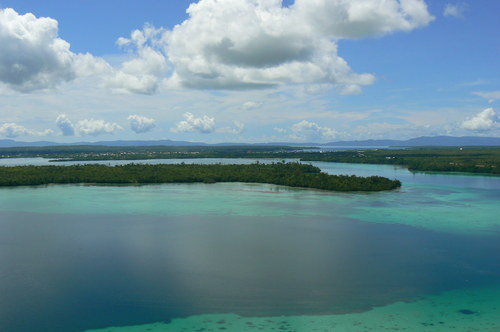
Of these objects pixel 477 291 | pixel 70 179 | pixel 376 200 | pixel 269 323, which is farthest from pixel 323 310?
pixel 70 179

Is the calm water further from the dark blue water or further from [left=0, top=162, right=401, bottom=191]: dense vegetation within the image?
[left=0, top=162, right=401, bottom=191]: dense vegetation

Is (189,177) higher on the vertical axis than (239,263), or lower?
higher

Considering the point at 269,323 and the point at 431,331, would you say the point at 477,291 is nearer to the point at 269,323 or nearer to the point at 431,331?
the point at 431,331

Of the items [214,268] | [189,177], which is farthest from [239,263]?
[189,177]

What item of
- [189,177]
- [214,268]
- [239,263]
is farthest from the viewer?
[189,177]

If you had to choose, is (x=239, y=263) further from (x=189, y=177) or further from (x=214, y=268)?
(x=189, y=177)

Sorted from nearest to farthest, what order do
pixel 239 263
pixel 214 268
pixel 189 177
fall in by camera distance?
pixel 214 268 < pixel 239 263 < pixel 189 177
